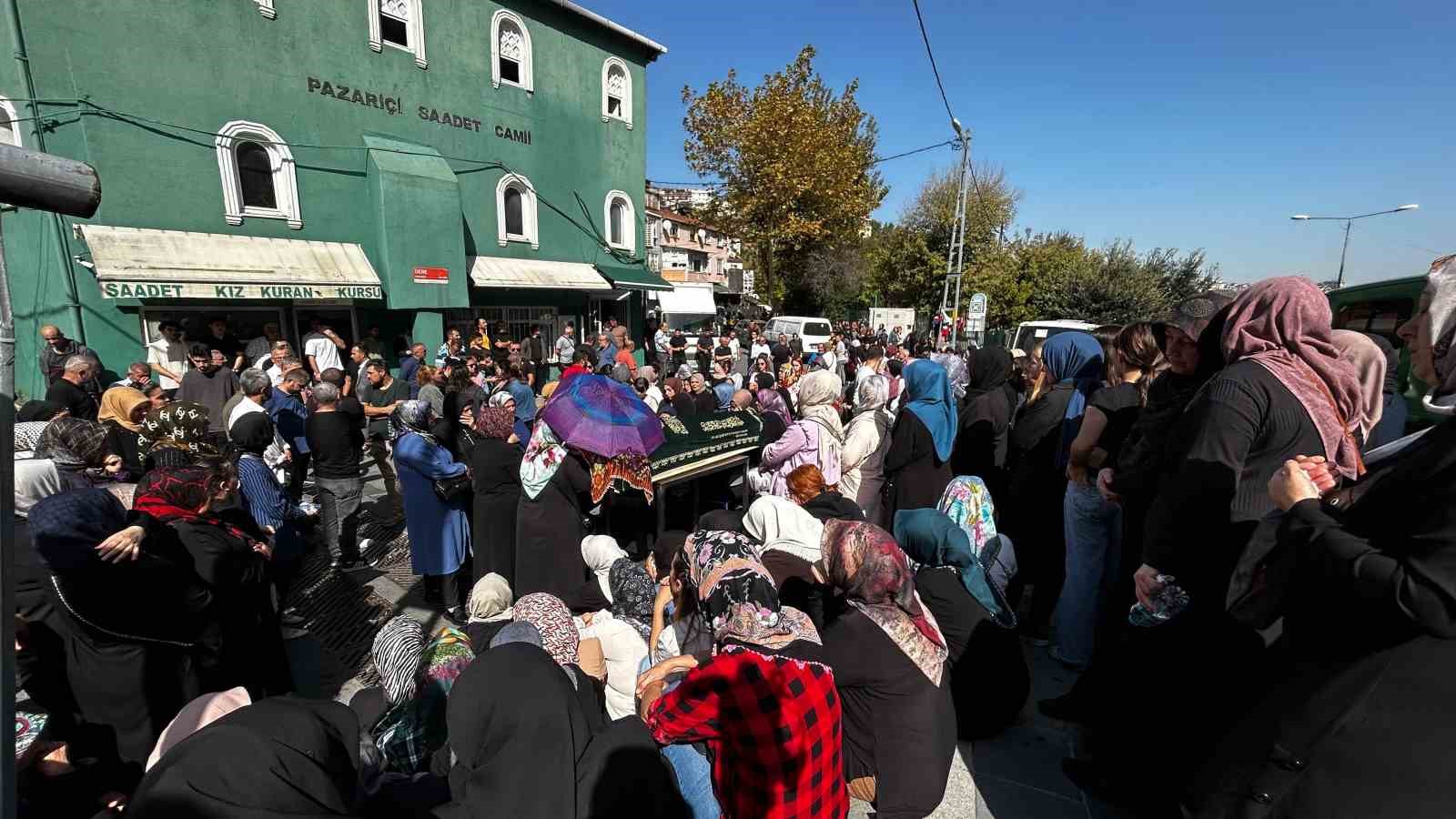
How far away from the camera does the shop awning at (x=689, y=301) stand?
84.3ft

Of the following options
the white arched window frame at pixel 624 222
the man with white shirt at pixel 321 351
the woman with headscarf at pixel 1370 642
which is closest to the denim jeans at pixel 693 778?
the woman with headscarf at pixel 1370 642

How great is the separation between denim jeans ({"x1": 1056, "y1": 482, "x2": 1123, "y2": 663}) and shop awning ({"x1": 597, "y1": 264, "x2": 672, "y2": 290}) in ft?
47.2

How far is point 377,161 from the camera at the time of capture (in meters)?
11.7

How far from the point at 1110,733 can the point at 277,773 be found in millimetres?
3302

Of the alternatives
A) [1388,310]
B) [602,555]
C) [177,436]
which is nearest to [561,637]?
[602,555]

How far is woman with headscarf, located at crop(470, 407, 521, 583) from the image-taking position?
425 cm

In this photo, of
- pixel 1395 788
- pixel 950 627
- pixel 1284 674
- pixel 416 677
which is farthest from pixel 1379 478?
pixel 416 677

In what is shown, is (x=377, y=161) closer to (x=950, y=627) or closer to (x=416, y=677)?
(x=416, y=677)

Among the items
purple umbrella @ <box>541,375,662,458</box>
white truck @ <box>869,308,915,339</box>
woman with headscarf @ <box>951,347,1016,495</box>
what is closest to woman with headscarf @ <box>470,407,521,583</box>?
purple umbrella @ <box>541,375,662,458</box>

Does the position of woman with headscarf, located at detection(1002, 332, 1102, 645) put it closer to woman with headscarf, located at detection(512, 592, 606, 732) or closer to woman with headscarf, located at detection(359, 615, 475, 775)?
woman with headscarf, located at detection(512, 592, 606, 732)

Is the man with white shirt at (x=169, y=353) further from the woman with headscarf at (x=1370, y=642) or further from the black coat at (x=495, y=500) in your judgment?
the woman with headscarf at (x=1370, y=642)

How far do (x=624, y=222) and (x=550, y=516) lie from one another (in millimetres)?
14945

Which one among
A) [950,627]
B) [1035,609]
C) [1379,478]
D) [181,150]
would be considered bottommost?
[1035,609]

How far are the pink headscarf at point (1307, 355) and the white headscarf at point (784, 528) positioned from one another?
210 centimetres
